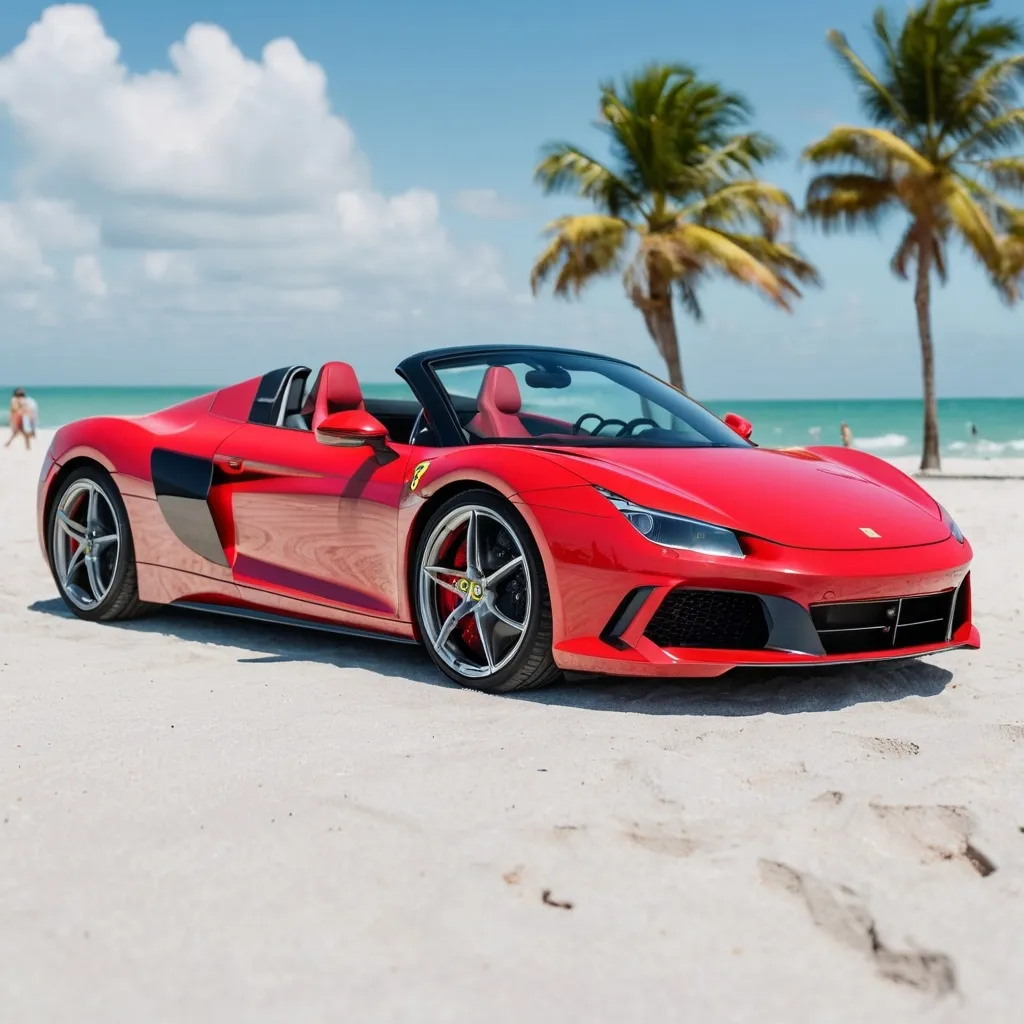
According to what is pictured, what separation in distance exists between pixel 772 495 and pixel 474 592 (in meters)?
1.11

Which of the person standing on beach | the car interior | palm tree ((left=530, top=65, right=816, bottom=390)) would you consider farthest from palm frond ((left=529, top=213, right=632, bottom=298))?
the car interior

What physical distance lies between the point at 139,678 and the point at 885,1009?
351 centimetres

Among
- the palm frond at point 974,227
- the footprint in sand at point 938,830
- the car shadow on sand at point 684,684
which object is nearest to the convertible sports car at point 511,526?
the car shadow on sand at point 684,684

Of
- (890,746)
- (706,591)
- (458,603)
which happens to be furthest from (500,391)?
(890,746)

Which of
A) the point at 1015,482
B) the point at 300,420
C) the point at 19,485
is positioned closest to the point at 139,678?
the point at 300,420

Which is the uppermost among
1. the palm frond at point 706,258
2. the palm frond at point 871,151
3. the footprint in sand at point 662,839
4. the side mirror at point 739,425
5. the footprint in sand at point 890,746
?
the palm frond at point 871,151

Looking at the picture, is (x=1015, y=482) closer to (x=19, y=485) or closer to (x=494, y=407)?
(x=19, y=485)

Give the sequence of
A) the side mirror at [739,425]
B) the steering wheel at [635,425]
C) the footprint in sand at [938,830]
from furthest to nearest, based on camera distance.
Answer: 1. the side mirror at [739,425]
2. the steering wheel at [635,425]
3. the footprint in sand at [938,830]

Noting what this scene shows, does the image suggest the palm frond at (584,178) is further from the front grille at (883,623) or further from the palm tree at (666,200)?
the front grille at (883,623)

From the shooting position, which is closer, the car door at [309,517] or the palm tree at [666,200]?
the car door at [309,517]

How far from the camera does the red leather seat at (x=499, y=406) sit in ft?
17.5

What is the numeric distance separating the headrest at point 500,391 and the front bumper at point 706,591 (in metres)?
1.09

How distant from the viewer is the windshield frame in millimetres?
5137

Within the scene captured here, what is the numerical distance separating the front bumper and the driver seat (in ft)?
5.38
